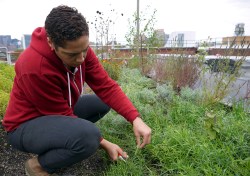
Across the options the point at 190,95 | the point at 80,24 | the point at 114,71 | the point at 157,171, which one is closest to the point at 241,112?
the point at 190,95

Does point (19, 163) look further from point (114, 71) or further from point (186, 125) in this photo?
point (114, 71)

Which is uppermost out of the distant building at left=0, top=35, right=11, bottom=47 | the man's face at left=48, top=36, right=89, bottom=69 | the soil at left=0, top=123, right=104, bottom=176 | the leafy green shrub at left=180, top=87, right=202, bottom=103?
the distant building at left=0, top=35, right=11, bottom=47

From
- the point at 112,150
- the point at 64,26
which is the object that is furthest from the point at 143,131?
the point at 64,26

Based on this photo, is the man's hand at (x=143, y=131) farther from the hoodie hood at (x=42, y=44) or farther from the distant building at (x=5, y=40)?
the distant building at (x=5, y=40)

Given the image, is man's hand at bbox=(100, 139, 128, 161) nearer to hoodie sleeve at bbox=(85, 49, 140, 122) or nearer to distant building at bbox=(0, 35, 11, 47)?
hoodie sleeve at bbox=(85, 49, 140, 122)

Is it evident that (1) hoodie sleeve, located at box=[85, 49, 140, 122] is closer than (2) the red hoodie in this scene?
No

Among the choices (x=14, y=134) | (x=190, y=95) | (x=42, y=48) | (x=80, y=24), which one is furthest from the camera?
(x=190, y=95)

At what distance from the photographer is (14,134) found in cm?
178

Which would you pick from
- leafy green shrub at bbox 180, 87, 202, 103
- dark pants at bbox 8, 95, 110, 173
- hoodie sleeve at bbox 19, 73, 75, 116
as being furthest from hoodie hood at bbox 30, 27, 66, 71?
leafy green shrub at bbox 180, 87, 202, 103

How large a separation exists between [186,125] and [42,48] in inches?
60.1

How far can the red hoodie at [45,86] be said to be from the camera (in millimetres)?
1562

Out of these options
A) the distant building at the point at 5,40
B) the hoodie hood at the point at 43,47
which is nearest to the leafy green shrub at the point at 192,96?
the hoodie hood at the point at 43,47

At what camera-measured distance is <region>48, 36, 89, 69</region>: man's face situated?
140 cm

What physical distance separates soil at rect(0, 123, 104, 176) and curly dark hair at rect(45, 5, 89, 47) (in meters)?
1.06
